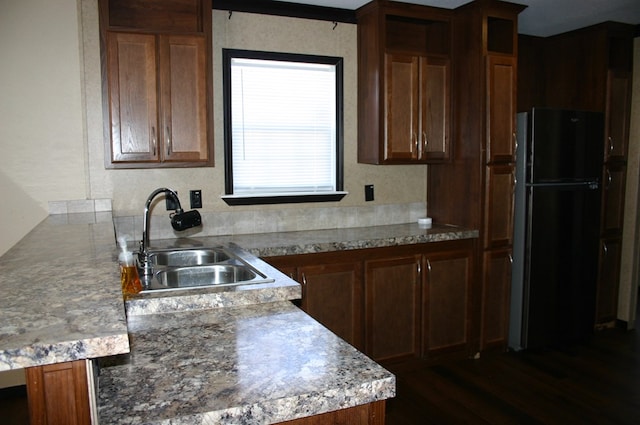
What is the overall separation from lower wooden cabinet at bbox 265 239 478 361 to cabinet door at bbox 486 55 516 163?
681 millimetres

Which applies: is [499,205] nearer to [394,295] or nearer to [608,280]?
[394,295]

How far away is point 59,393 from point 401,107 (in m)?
3.03

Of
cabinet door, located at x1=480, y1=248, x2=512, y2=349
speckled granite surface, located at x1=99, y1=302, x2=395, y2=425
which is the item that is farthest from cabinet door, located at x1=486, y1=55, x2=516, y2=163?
speckled granite surface, located at x1=99, y1=302, x2=395, y2=425

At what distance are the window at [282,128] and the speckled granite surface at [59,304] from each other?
1.68 metres

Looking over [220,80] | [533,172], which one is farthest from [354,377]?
[533,172]

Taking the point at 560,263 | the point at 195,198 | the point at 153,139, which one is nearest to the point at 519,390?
the point at 560,263

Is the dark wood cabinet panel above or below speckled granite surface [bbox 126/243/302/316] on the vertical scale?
above

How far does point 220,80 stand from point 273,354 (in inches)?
95.1

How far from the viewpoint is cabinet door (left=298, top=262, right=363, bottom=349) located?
3104 mm

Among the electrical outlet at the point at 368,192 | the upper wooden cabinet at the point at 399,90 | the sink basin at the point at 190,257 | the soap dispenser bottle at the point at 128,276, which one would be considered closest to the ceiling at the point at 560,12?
the upper wooden cabinet at the point at 399,90

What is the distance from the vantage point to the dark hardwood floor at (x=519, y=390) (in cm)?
284

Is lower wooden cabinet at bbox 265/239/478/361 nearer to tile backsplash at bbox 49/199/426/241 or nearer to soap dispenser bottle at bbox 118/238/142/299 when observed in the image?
tile backsplash at bbox 49/199/426/241

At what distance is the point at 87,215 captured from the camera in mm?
3018

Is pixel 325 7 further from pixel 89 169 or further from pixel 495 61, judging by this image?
pixel 89 169
